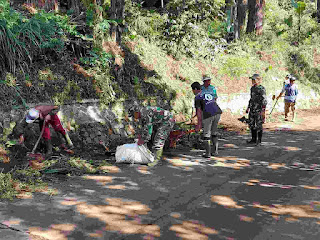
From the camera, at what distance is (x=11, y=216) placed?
5203 mm

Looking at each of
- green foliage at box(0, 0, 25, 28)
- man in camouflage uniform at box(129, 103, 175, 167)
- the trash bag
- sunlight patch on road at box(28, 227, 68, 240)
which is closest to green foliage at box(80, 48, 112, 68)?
green foliage at box(0, 0, 25, 28)

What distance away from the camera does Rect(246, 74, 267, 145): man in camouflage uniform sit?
34.3 ft

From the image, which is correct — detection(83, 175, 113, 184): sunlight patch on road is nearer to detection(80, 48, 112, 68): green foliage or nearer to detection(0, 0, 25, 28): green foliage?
detection(0, 0, 25, 28): green foliage

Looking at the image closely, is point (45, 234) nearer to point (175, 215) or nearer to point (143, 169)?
point (175, 215)

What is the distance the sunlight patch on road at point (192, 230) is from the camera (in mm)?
4789

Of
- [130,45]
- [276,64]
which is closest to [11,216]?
[130,45]

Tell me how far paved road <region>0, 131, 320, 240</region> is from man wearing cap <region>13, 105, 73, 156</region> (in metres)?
1.52

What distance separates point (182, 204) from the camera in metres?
5.89

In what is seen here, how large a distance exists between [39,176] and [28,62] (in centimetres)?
445

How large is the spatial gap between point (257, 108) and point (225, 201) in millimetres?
5195

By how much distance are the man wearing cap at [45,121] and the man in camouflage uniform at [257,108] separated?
17.0 ft

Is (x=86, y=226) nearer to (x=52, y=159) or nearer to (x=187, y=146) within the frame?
(x=52, y=159)

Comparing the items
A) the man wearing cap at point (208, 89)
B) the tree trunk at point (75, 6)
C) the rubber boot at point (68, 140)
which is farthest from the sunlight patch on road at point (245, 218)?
the tree trunk at point (75, 6)

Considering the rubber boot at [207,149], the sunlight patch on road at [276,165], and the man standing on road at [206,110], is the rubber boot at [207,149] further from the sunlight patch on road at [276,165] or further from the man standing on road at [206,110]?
the sunlight patch on road at [276,165]
